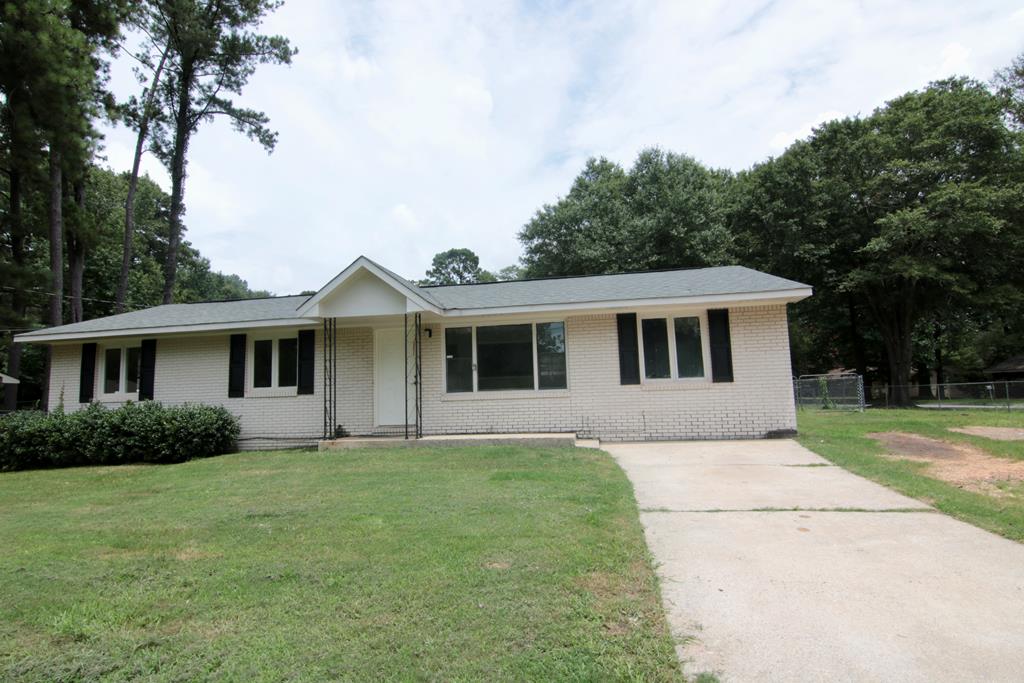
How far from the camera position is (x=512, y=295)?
1152 centimetres

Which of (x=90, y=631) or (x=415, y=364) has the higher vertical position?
(x=415, y=364)

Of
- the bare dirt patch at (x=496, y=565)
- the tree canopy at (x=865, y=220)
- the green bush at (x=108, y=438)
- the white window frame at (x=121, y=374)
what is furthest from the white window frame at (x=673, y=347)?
the tree canopy at (x=865, y=220)

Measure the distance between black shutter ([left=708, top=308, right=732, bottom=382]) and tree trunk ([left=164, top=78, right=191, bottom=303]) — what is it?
789 inches

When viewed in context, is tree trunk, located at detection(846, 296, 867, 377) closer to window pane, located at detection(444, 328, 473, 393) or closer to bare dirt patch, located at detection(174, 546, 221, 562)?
window pane, located at detection(444, 328, 473, 393)

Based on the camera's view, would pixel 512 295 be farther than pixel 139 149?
No

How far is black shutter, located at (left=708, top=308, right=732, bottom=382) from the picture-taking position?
32.4 feet

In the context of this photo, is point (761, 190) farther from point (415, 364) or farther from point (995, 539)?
point (995, 539)

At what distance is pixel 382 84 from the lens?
1170 cm

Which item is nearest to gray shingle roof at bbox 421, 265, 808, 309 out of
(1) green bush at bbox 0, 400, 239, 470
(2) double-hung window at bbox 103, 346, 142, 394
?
(1) green bush at bbox 0, 400, 239, 470

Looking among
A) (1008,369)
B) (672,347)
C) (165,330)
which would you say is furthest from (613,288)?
(1008,369)

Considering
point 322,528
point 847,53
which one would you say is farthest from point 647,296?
point 847,53

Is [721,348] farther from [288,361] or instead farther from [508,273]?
[508,273]

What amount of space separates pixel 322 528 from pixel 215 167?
1869cm

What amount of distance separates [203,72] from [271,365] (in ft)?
52.9
